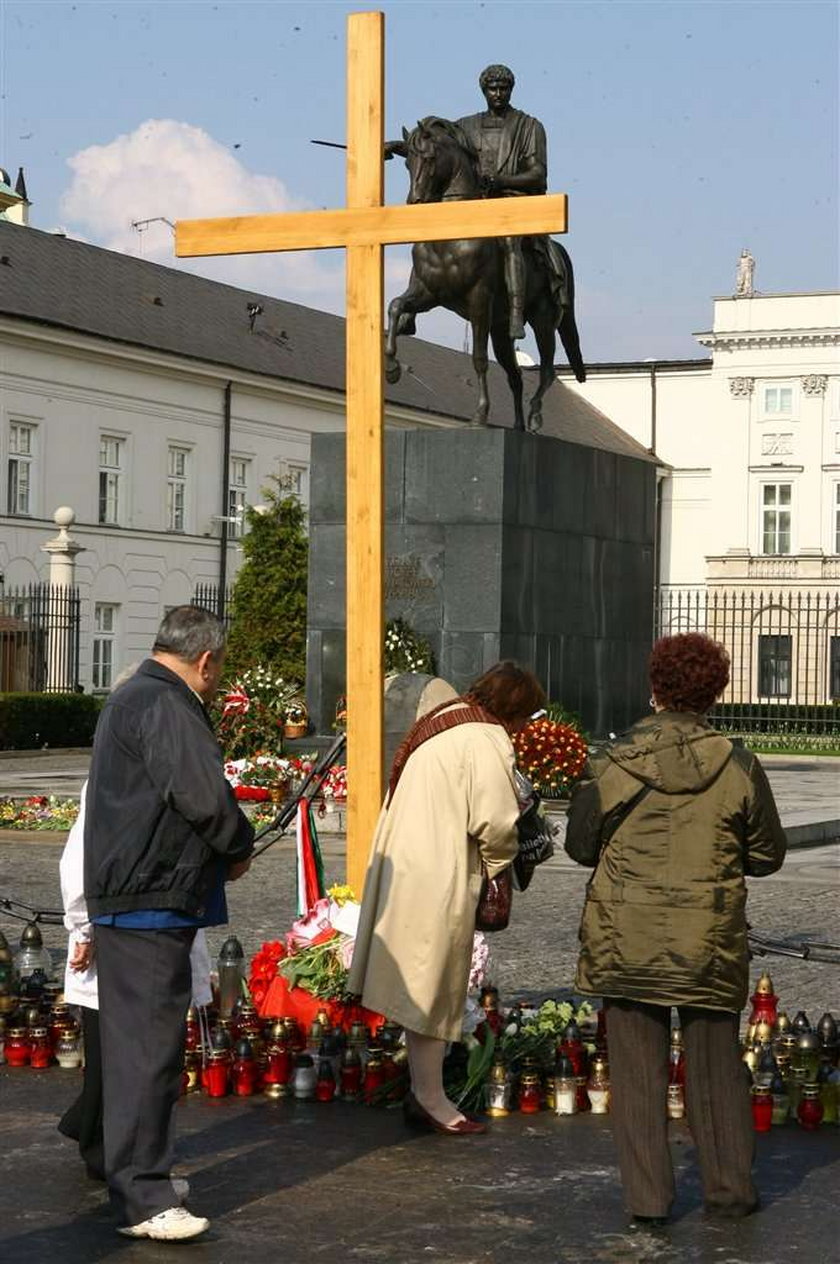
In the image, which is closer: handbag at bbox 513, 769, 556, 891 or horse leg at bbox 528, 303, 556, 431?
handbag at bbox 513, 769, 556, 891

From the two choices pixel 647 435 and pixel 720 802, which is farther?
pixel 647 435

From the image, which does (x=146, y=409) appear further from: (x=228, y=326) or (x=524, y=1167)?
(x=524, y=1167)

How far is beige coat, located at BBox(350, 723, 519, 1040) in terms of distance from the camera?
6.37m

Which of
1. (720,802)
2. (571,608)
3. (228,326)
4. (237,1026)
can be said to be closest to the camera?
(720,802)

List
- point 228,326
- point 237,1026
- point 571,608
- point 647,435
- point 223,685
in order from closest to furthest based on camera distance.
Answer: point 237,1026 → point 571,608 → point 223,685 → point 228,326 → point 647,435

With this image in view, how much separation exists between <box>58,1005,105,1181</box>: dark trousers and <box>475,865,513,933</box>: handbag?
48.4 inches

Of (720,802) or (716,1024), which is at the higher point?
(720,802)

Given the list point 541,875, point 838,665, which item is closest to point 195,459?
point 838,665

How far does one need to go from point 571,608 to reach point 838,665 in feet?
130

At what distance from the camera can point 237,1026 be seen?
7.43 metres

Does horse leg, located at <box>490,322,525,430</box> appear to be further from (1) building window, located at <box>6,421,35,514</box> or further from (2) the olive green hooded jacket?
(1) building window, located at <box>6,421,35,514</box>

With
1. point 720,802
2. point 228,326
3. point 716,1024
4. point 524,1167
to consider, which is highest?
point 228,326

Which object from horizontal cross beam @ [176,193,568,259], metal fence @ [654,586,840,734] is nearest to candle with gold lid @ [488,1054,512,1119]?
horizontal cross beam @ [176,193,568,259]

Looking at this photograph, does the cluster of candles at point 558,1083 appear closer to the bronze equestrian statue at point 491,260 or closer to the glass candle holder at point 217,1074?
the glass candle holder at point 217,1074
